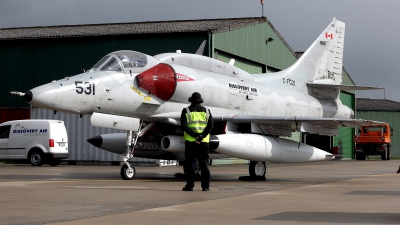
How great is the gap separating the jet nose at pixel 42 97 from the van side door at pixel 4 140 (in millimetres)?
15761

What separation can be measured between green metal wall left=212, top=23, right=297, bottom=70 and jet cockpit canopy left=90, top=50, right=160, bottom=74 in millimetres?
17505

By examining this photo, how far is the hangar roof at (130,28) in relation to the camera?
36750mm

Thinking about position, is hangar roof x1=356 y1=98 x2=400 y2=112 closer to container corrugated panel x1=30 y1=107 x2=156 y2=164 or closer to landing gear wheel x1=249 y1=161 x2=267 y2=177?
container corrugated panel x1=30 y1=107 x2=156 y2=164

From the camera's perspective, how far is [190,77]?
1778 centimetres

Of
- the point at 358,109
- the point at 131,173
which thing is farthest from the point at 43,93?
the point at 358,109

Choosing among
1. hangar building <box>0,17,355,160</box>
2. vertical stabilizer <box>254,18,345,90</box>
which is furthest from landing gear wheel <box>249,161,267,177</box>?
hangar building <box>0,17,355,160</box>

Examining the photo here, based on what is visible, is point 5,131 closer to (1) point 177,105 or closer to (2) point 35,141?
(2) point 35,141

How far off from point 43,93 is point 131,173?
314 centimetres

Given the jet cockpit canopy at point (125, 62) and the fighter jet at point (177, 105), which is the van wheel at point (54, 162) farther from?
the jet cockpit canopy at point (125, 62)

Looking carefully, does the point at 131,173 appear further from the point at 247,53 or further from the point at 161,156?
the point at 247,53

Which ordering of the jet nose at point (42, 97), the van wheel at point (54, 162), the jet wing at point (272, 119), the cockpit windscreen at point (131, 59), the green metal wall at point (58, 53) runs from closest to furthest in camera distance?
the jet nose at point (42, 97), the cockpit windscreen at point (131, 59), the jet wing at point (272, 119), the van wheel at point (54, 162), the green metal wall at point (58, 53)

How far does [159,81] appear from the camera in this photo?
1730 centimetres

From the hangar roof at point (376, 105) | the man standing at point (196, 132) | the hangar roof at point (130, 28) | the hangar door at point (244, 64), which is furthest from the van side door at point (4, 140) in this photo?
the hangar roof at point (376, 105)

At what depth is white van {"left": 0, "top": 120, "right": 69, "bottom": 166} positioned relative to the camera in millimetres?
30188
